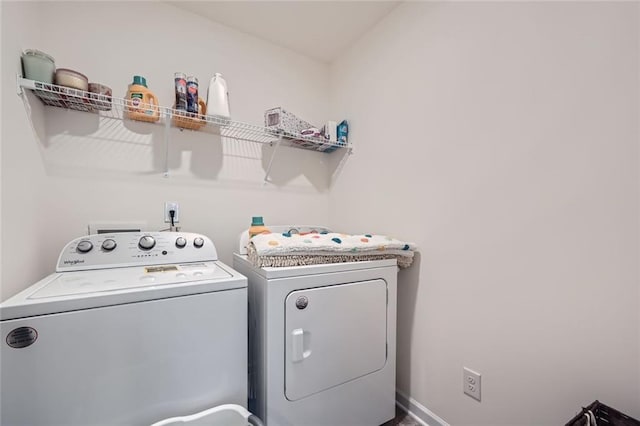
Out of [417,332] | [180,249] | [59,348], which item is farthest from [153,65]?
[417,332]

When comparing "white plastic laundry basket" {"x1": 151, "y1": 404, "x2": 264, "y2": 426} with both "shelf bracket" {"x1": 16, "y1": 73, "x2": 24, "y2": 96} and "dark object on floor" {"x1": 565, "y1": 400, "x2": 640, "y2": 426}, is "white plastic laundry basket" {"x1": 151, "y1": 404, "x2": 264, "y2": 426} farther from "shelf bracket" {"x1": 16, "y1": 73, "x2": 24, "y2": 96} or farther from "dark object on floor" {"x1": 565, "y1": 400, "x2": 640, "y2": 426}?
"shelf bracket" {"x1": 16, "y1": 73, "x2": 24, "y2": 96}

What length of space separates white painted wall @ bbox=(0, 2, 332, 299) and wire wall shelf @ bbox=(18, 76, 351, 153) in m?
0.05

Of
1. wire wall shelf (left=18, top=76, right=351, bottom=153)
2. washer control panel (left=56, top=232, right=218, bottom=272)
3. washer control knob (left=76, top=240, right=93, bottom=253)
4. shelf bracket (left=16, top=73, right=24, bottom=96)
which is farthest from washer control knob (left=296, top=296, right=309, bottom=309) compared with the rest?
shelf bracket (left=16, top=73, right=24, bottom=96)

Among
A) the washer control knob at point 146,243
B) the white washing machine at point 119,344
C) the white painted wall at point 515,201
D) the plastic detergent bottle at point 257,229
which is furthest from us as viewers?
the plastic detergent bottle at point 257,229

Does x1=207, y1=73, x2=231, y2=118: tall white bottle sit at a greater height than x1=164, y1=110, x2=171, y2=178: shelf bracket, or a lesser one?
greater

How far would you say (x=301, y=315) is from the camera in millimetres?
1216

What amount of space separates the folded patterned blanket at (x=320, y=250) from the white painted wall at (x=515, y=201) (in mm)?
202

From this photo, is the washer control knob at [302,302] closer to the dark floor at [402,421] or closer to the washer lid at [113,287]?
the washer lid at [113,287]

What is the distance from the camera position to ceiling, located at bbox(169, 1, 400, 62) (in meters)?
→ 1.71

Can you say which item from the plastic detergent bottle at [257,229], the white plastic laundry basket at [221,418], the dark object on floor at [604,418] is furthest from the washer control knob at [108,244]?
the dark object on floor at [604,418]

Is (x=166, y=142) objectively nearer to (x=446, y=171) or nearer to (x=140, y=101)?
(x=140, y=101)

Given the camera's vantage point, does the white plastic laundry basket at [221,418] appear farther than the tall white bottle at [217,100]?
No

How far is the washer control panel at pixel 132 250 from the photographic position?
47.5 inches

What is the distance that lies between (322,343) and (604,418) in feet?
3.22
